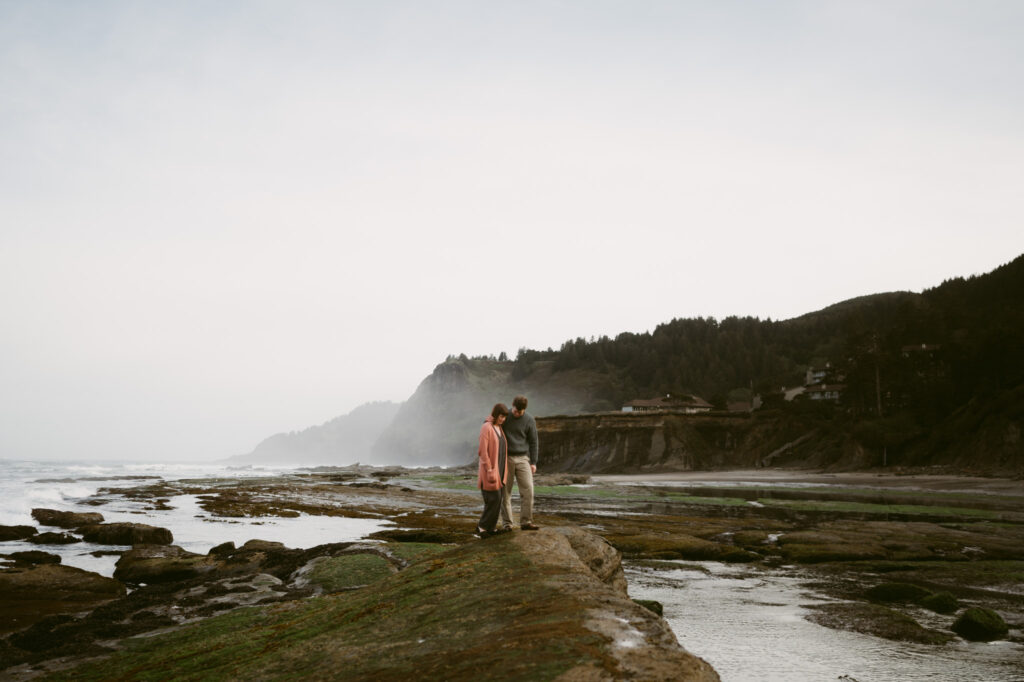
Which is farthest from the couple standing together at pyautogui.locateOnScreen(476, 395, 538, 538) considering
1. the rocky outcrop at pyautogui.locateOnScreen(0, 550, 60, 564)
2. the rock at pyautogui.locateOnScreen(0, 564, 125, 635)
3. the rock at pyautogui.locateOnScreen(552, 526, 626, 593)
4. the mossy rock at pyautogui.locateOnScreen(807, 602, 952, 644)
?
the rocky outcrop at pyautogui.locateOnScreen(0, 550, 60, 564)

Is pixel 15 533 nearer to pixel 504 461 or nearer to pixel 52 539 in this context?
pixel 52 539

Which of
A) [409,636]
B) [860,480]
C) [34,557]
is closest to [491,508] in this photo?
[409,636]

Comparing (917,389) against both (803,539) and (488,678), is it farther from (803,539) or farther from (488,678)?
(488,678)

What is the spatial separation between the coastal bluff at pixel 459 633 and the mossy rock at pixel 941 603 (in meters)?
10.1

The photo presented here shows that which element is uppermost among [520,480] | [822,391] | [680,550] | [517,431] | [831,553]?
[822,391]

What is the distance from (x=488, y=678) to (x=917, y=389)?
10575cm

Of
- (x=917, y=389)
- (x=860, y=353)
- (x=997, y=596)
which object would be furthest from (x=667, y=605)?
(x=860, y=353)

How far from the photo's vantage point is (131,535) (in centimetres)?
3216

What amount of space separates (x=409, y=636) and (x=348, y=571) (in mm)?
12655

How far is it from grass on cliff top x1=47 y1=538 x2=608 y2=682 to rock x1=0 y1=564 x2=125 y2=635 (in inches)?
246

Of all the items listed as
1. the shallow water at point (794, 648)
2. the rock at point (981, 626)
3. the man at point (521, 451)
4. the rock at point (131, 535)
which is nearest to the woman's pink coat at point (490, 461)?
the man at point (521, 451)

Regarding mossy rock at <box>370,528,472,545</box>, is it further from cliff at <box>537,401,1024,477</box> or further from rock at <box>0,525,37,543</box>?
cliff at <box>537,401,1024,477</box>

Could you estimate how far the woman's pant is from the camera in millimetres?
13711

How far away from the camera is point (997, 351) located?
265ft
